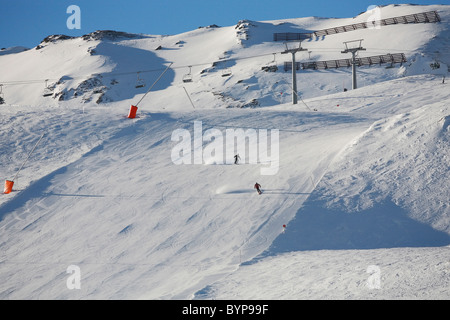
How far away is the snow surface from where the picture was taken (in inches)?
456

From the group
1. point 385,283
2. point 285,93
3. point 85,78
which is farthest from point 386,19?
point 385,283

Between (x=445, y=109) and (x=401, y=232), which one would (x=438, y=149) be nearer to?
(x=445, y=109)

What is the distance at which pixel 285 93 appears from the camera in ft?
169

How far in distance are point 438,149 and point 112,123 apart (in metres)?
16.9

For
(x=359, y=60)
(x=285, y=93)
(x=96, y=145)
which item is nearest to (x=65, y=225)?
(x=96, y=145)

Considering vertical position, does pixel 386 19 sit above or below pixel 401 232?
above

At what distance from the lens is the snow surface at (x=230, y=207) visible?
11.6m

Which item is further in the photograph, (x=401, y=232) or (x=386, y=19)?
(x=386, y=19)

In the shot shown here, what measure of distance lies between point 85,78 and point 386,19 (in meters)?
48.4

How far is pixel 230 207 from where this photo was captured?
15883mm
